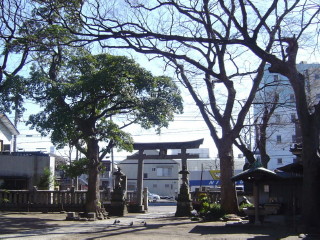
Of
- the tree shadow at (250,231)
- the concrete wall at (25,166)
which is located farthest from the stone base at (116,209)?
the tree shadow at (250,231)

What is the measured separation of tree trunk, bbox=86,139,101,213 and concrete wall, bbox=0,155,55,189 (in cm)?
1069

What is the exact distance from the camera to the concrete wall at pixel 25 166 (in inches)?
1174

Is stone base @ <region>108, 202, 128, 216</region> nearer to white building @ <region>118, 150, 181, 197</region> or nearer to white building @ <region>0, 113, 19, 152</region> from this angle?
white building @ <region>0, 113, 19, 152</region>

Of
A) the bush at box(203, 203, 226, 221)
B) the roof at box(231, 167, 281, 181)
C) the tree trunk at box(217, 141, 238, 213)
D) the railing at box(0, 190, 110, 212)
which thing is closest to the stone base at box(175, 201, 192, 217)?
the tree trunk at box(217, 141, 238, 213)

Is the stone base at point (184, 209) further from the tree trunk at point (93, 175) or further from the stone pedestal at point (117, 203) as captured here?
the tree trunk at point (93, 175)

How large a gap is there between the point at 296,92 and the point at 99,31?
677 centimetres

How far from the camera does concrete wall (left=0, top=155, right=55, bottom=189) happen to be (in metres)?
29.8

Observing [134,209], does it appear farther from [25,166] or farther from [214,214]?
[214,214]

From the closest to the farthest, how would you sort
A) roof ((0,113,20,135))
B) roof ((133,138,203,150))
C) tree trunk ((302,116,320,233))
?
1. tree trunk ((302,116,320,233))
2. roof ((133,138,203,150))
3. roof ((0,113,20,135))

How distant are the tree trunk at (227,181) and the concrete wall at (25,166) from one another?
50.8 ft

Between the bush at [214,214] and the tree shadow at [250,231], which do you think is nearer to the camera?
the tree shadow at [250,231]

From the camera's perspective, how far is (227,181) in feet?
63.5

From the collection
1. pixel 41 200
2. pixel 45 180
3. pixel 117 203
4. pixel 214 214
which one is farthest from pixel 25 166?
pixel 214 214

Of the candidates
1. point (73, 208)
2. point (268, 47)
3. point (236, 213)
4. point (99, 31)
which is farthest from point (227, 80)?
point (73, 208)
